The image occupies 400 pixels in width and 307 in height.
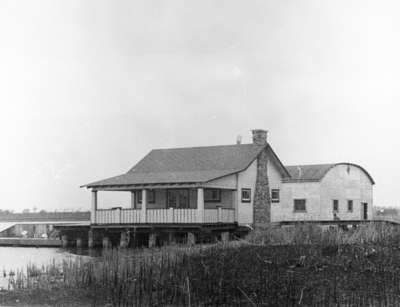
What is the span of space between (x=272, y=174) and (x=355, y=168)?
23.4 ft

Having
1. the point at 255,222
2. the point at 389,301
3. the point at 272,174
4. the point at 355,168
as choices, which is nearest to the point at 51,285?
the point at 389,301

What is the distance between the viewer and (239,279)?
1791 centimetres

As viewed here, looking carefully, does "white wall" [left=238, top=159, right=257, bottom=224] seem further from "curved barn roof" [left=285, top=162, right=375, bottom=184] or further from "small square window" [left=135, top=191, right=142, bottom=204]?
"small square window" [left=135, top=191, right=142, bottom=204]

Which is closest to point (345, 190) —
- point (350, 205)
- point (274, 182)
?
point (350, 205)

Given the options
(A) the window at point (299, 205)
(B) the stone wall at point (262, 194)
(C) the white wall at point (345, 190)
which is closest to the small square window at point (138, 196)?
(B) the stone wall at point (262, 194)

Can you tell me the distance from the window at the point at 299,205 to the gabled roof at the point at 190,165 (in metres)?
2.29

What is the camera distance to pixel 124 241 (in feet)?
135

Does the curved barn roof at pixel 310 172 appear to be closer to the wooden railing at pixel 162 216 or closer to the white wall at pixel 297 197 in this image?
the white wall at pixel 297 197

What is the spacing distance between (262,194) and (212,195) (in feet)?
12.3

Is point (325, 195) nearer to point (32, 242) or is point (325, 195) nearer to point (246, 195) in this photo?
point (246, 195)

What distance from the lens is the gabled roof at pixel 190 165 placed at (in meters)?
41.7

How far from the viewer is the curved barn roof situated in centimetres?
4591

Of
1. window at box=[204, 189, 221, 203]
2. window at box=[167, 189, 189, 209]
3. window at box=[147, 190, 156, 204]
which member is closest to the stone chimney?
window at box=[204, 189, 221, 203]

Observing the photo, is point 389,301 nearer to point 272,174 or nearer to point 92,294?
point 92,294
